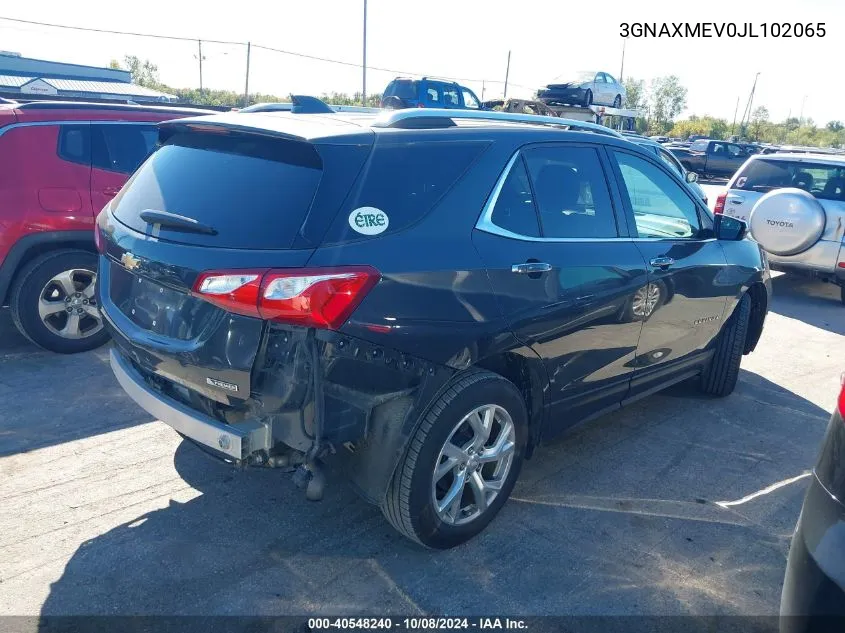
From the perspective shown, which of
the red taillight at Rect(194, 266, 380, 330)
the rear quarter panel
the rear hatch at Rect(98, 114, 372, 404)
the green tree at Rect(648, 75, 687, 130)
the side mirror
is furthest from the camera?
the green tree at Rect(648, 75, 687, 130)

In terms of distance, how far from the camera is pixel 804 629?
6.72 feet

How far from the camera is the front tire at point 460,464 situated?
2938mm

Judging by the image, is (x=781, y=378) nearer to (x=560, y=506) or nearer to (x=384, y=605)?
(x=560, y=506)

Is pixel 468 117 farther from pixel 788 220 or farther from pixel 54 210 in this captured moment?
A: pixel 788 220

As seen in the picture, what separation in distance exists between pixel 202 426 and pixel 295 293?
2.26ft

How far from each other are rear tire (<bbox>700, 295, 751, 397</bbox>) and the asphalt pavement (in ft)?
1.51

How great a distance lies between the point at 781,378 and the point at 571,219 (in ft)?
11.2

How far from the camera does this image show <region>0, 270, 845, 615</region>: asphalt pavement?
2896 mm

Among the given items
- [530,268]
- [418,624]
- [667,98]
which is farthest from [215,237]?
[667,98]

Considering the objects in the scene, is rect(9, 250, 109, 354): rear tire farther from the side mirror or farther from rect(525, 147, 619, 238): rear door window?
the side mirror

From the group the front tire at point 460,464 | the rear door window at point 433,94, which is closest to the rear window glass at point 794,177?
the front tire at point 460,464

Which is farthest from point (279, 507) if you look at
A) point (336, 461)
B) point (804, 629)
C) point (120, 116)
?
point (120, 116)

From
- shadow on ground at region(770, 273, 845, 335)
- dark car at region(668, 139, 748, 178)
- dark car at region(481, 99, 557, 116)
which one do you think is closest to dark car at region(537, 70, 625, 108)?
dark car at region(481, 99, 557, 116)

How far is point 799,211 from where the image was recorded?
824 centimetres
